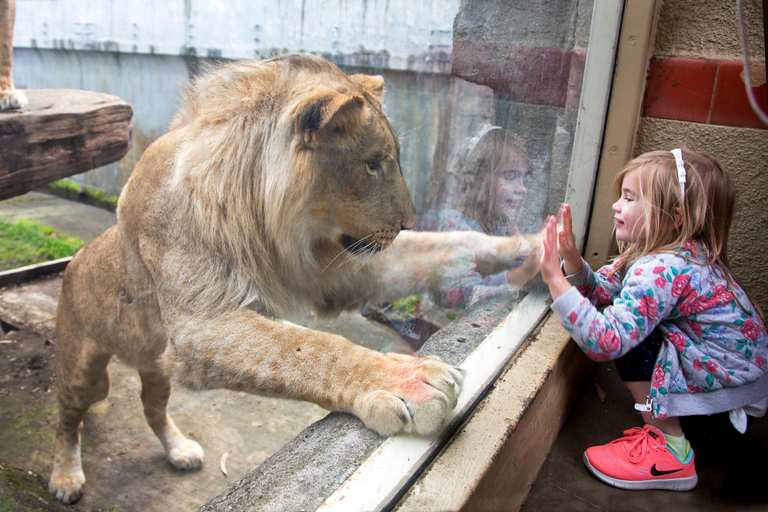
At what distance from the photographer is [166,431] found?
2957 millimetres

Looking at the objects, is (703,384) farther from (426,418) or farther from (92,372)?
(92,372)

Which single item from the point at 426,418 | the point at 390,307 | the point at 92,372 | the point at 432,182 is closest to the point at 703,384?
the point at 426,418

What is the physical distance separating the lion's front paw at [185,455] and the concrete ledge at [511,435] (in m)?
1.97

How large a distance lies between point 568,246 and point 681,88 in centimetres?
90

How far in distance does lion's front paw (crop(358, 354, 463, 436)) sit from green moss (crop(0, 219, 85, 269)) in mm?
4187

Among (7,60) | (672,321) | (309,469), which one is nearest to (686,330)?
(672,321)

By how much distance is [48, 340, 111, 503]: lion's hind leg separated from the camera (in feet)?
8.64

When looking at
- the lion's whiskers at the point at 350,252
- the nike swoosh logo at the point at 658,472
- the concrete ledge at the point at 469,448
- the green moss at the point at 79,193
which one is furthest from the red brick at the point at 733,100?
the green moss at the point at 79,193

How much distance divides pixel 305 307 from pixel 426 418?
3.20 feet

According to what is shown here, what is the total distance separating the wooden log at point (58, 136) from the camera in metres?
2.82

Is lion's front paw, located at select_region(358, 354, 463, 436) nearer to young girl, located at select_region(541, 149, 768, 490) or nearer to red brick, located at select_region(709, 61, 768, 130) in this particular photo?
young girl, located at select_region(541, 149, 768, 490)

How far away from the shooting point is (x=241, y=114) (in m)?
1.83

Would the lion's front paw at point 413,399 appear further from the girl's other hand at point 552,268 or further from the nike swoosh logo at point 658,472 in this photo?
the nike swoosh logo at point 658,472

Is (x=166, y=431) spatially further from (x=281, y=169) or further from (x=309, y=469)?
(x=309, y=469)
